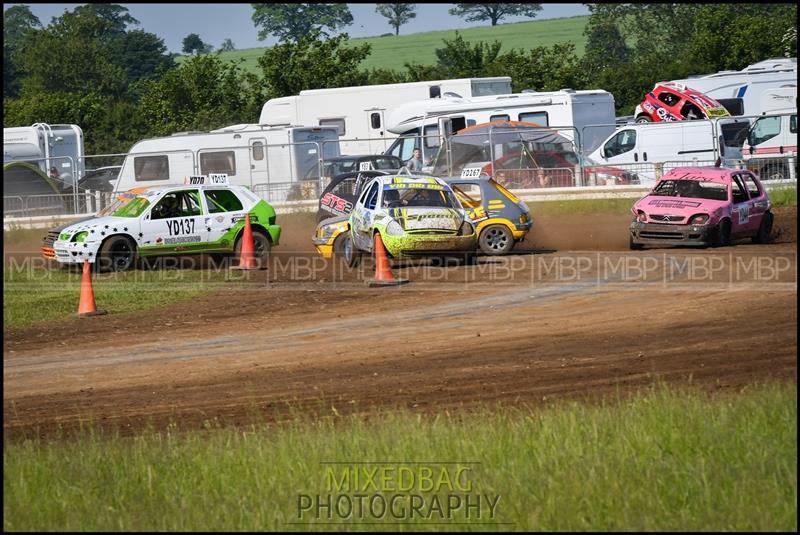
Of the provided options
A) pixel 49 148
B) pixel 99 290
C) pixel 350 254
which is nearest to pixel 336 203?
pixel 350 254

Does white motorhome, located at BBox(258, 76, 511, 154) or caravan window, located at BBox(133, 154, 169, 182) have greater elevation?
white motorhome, located at BBox(258, 76, 511, 154)

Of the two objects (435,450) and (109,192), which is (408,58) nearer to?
(109,192)

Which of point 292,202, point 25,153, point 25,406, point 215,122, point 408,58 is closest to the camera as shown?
point 25,406

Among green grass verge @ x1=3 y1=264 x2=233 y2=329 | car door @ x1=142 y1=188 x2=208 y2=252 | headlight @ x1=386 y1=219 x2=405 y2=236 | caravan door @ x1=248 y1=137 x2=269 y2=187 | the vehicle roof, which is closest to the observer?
green grass verge @ x1=3 y1=264 x2=233 y2=329

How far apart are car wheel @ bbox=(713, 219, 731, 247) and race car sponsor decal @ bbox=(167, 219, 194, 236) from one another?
9336 mm

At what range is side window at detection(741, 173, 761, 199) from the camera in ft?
68.8

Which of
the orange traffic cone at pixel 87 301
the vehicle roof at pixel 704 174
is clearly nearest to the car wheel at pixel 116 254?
the orange traffic cone at pixel 87 301

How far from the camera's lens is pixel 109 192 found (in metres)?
30.4

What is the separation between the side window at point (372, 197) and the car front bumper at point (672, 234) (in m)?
4.88

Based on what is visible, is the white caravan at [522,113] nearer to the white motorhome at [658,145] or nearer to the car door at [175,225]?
the white motorhome at [658,145]

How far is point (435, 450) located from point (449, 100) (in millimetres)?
26509

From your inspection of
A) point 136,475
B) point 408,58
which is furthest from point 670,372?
point 408,58

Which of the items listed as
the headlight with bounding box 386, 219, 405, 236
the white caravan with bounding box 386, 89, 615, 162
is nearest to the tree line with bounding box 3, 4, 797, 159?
the white caravan with bounding box 386, 89, 615, 162

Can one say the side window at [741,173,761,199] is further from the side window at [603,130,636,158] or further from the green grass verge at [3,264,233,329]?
the green grass verge at [3,264,233,329]
